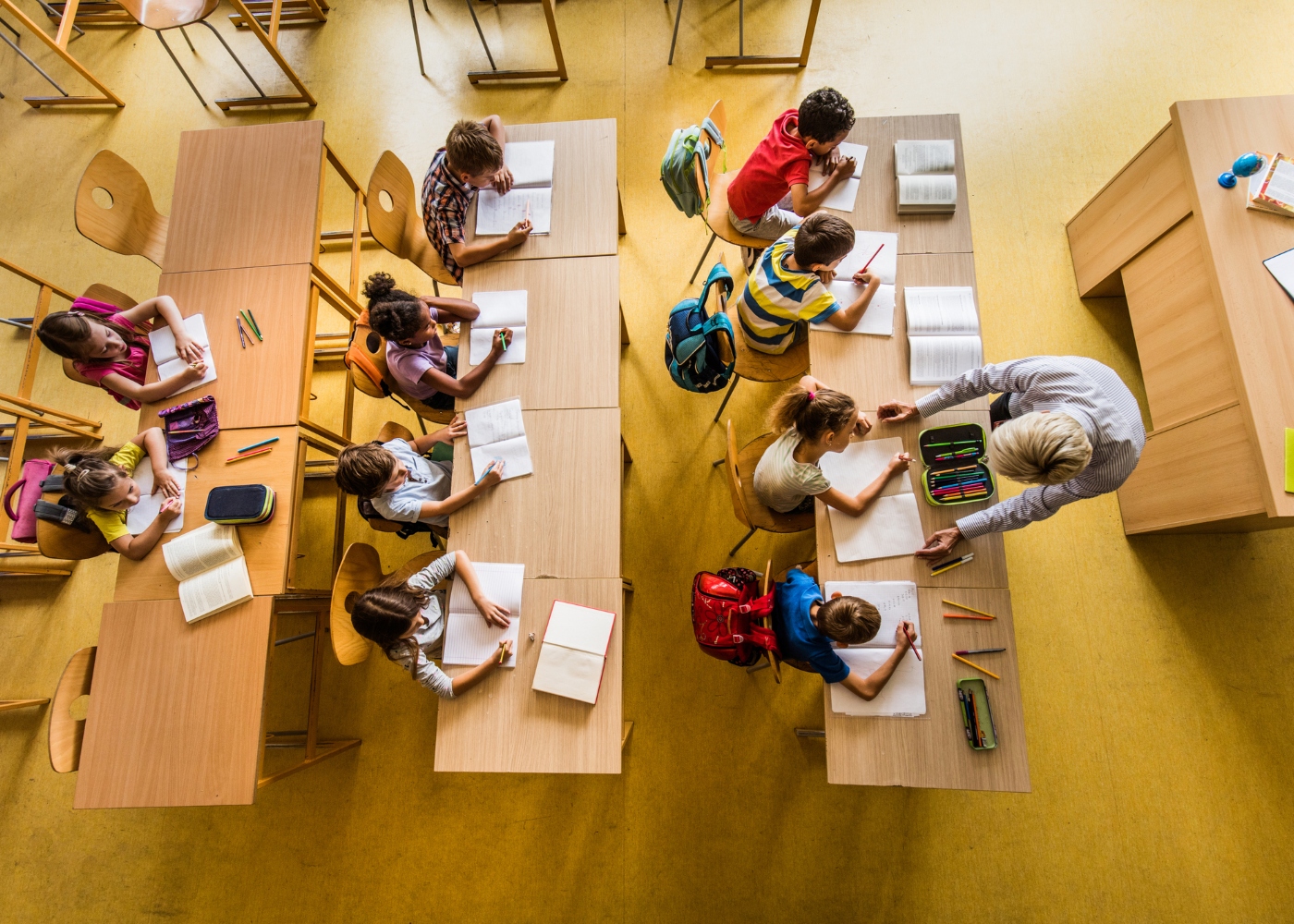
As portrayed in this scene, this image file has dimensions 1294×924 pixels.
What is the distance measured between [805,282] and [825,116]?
596 millimetres

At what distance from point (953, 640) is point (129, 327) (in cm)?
324

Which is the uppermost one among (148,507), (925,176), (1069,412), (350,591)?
(925,176)

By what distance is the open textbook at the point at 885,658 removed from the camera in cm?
181

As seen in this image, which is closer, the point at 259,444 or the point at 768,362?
the point at 259,444

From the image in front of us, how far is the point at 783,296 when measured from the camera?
82.4 inches

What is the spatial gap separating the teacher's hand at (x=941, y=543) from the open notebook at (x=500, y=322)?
1.51m

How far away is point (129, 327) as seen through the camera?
238 centimetres

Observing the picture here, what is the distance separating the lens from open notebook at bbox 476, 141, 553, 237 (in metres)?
2.30

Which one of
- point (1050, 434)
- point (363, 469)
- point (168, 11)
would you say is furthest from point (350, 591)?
point (168, 11)

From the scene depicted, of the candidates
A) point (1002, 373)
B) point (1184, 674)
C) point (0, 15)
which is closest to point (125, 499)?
point (1002, 373)

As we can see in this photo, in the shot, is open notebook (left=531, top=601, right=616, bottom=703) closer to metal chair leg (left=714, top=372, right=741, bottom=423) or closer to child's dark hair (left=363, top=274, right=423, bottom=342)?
child's dark hair (left=363, top=274, right=423, bottom=342)

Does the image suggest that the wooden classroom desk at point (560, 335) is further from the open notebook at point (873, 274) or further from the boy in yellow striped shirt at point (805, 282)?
the open notebook at point (873, 274)

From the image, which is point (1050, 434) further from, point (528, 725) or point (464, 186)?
point (464, 186)

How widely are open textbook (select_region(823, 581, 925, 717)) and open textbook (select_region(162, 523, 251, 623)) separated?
6.55 feet
